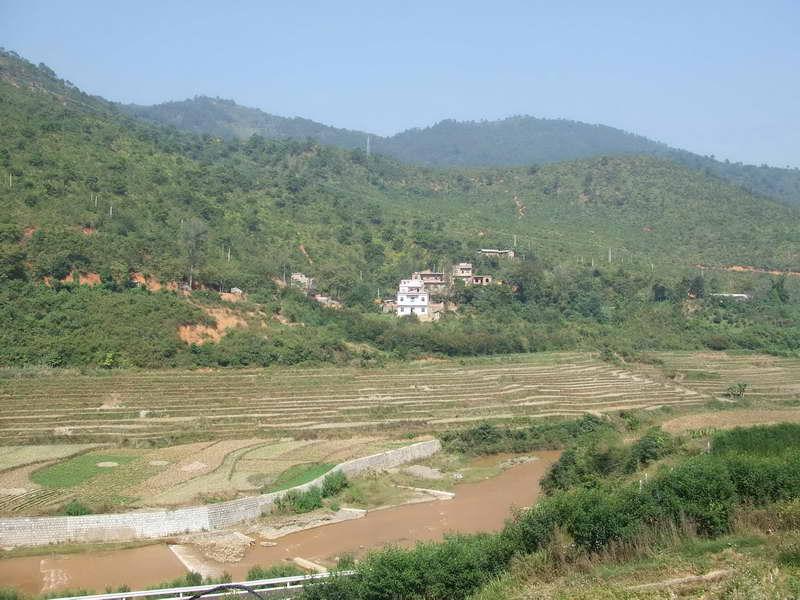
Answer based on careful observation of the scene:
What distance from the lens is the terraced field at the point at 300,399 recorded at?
26.1m

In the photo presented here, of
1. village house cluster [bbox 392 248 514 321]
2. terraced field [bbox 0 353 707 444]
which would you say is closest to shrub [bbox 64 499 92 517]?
terraced field [bbox 0 353 707 444]

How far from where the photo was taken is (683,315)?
4872cm

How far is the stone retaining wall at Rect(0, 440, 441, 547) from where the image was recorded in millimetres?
17234

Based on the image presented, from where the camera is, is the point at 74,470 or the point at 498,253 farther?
the point at 498,253

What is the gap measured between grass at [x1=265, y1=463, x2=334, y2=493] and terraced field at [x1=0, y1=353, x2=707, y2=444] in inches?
153

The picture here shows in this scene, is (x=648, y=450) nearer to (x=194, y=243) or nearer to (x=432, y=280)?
(x=194, y=243)

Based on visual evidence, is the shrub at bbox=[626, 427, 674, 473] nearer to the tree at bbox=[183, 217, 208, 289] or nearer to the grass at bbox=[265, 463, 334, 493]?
the grass at bbox=[265, 463, 334, 493]

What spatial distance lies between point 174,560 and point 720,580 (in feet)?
32.6

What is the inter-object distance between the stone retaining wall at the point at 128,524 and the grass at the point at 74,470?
284 centimetres

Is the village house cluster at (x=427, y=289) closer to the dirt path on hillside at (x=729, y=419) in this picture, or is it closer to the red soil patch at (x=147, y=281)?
the red soil patch at (x=147, y=281)

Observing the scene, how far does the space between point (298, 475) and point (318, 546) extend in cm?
413

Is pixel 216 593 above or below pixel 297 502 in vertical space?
above

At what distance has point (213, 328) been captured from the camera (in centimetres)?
3641

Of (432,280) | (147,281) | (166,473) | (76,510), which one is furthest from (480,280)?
(76,510)
